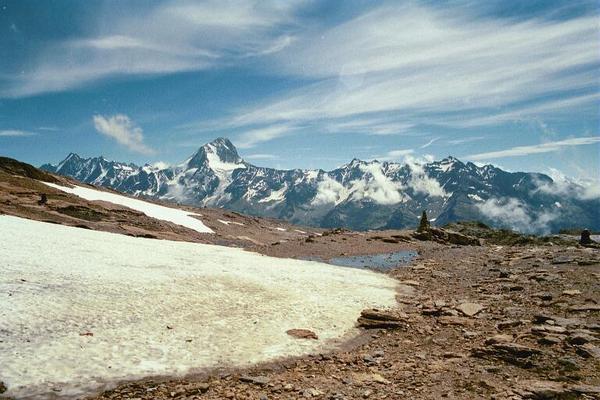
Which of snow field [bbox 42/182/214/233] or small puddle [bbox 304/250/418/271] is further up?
snow field [bbox 42/182/214/233]

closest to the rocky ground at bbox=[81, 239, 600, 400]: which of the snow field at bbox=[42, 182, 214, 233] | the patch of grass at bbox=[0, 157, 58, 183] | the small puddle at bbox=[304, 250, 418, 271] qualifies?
the small puddle at bbox=[304, 250, 418, 271]

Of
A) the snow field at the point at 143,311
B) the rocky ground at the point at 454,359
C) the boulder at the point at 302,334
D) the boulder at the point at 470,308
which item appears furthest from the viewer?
the boulder at the point at 470,308

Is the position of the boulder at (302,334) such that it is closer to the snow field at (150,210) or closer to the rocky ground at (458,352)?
the rocky ground at (458,352)

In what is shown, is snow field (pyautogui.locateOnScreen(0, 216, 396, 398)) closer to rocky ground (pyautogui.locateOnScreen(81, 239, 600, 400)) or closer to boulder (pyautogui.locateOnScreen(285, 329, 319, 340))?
boulder (pyautogui.locateOnScreen(285, 329, 319, 340))

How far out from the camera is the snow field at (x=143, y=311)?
13797 millimetres

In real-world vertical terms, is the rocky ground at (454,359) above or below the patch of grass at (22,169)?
below

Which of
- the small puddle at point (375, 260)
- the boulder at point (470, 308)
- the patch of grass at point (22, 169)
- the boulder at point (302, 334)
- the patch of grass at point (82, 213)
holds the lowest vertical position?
the boulder at point (302, 334)

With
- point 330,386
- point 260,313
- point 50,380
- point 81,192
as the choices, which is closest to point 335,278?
point 260,313

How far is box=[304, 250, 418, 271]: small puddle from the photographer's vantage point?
145 feet

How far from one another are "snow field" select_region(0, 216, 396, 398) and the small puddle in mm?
9528

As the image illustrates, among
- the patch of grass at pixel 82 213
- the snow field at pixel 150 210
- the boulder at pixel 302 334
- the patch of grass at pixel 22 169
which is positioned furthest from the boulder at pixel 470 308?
the patch of grass at pixel 22 169

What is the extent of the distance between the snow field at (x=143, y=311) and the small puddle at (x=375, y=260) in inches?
375

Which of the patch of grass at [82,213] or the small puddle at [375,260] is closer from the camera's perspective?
the small puddle at [375,260]

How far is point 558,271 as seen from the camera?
3222cm
